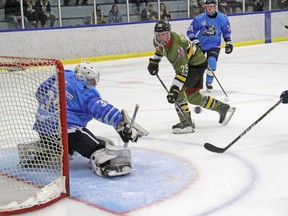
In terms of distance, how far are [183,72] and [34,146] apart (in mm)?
1260

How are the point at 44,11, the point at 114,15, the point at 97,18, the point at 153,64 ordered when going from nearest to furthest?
the point at 153,64, the point at 44,11, the point at 97,18, the point at 114,15

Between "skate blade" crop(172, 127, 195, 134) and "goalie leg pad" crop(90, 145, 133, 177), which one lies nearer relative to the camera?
"goalie leg pad" crop(90, 145, 133, 177)

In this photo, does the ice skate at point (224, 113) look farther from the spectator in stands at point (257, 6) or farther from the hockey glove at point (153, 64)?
the spectator in stands at point (257, 6)

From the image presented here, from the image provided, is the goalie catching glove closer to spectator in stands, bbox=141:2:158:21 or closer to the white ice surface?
the white ice surface

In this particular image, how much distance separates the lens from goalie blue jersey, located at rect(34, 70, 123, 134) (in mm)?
2719

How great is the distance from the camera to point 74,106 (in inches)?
113

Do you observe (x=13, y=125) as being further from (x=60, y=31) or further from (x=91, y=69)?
(x=60, y=31)

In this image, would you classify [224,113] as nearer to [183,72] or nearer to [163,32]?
[183,72]

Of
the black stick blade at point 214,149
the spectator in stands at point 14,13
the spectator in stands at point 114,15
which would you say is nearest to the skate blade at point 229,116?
the black stick blade at point 214,149

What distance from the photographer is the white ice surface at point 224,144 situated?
231 centimetres

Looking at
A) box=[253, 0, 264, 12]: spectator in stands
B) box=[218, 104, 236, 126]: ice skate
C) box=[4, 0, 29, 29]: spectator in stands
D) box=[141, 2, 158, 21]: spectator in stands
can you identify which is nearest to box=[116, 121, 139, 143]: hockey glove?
box=[218, 104, 236, 126]: ice skate

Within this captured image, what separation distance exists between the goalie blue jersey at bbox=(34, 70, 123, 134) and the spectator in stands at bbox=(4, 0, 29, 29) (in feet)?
19.2

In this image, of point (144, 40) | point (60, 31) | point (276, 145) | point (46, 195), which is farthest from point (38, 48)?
point (46, 195)

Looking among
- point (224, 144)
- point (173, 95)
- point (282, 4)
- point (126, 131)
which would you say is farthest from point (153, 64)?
point (282, 4)
